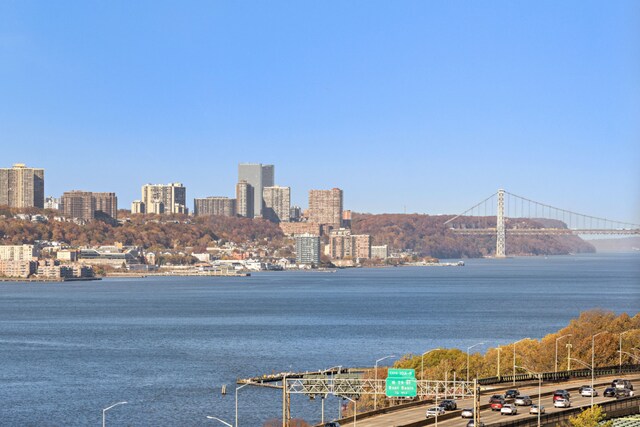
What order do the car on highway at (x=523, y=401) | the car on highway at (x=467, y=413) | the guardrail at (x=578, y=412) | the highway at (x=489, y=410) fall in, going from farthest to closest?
the car on highway at (x=523, y=401), the car on highway at (x=467, y=413), the highway at (x=489, y=410), the guardrail at (x=578, y=412)

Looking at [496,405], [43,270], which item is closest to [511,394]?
[496,405]

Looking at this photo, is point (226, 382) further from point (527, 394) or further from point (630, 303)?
point (630, 303)

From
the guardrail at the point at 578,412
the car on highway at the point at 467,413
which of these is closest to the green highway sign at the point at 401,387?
the car on highway at the point at 467,413

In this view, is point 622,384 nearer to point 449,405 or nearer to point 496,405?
point 496,405

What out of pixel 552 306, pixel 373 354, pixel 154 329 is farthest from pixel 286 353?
pixel 552 306

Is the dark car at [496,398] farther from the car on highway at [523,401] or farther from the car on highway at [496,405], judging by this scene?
the car on highway at [523,401]

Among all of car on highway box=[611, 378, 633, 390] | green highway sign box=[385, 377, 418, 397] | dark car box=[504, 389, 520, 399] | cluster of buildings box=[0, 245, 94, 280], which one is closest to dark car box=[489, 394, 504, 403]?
dark car box=[504, 389, 520, 399]
